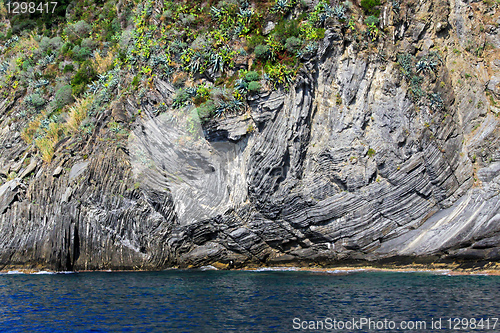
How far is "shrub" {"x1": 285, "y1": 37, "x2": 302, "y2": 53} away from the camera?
25.0 meters

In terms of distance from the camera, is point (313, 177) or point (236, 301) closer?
point (236, 301)

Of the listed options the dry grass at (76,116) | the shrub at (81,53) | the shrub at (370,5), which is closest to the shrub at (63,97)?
the dry grass at (76,116)

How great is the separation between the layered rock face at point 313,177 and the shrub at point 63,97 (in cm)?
762

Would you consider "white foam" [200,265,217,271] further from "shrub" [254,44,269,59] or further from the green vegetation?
"shrub" [254,44,269,59]

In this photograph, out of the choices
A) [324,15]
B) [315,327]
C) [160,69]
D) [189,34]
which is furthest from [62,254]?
[324,15]

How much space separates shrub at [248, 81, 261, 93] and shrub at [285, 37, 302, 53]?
2.96 meters

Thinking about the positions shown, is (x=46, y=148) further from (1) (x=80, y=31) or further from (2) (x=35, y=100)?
(1) (x=80, y=31)

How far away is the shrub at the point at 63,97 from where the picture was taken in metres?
33.4

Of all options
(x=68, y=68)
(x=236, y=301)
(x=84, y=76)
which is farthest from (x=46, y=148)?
(x=236, y=301)

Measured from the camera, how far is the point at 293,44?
25.1 metres

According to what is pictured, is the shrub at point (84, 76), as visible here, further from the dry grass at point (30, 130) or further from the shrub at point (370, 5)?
the shrub at point (370, 5)

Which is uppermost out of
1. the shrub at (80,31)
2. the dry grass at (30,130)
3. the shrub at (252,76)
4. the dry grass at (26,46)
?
the shrub at (80,31)

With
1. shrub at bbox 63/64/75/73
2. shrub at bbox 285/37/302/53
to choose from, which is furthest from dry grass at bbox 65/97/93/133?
shrub at bbox 285/37/302/53

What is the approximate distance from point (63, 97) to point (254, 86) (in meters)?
17.7
